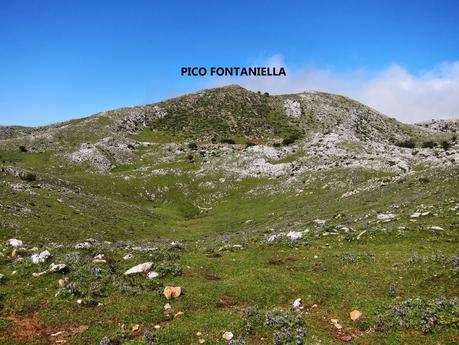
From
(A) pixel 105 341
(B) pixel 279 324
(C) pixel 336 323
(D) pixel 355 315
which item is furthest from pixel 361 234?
(A) pixel 105 341

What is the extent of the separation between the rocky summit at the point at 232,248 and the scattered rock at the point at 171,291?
2.9 inches

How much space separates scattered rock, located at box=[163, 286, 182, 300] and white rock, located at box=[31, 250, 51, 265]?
7.93 metres

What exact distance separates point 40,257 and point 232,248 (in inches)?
538

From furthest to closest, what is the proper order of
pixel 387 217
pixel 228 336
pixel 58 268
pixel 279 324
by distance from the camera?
pixel 387 217 < pixel 58 268 < pixel 279 324 < pixel 228 336

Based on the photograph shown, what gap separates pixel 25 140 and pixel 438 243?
11563cm

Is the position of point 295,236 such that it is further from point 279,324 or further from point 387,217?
point 279,324

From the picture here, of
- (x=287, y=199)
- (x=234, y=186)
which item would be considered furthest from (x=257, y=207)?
(x=234, y=186)

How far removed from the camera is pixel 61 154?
10444 centimetres

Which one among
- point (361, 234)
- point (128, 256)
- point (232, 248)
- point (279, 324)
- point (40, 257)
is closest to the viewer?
point (279, 324)

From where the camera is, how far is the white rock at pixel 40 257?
2211 centimetres

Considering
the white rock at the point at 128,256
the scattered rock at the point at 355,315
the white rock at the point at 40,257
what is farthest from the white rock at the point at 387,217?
the white rock at the point at 40,257

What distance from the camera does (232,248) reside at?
98.5 feet

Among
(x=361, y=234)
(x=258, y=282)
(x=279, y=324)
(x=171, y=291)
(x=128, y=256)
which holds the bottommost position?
(x=279, y=324)

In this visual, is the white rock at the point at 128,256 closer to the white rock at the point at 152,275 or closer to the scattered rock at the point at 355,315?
the white rock at the point at 152,275
